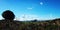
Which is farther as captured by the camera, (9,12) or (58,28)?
(9,12)

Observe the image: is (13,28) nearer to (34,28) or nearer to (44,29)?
(34,28)

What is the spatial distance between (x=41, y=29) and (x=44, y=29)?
592 millimetres

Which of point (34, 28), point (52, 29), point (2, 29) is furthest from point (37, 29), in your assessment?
point (2, 29)

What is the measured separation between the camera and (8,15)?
132ft

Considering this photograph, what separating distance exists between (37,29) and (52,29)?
6.45 feet

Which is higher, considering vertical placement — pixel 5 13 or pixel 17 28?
pixel 5 13

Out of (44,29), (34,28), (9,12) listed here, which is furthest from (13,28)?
(9,12)

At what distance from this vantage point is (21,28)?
67.7ft

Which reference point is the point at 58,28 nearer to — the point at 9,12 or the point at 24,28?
the point at 24,28

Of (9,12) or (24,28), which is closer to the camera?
(24,28)

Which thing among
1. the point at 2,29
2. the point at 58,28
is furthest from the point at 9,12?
the point at 58,28

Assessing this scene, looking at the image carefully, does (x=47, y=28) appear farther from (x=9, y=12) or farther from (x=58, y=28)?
(x=9, y=12)

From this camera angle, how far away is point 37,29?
808 inches

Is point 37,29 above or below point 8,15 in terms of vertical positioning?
below
